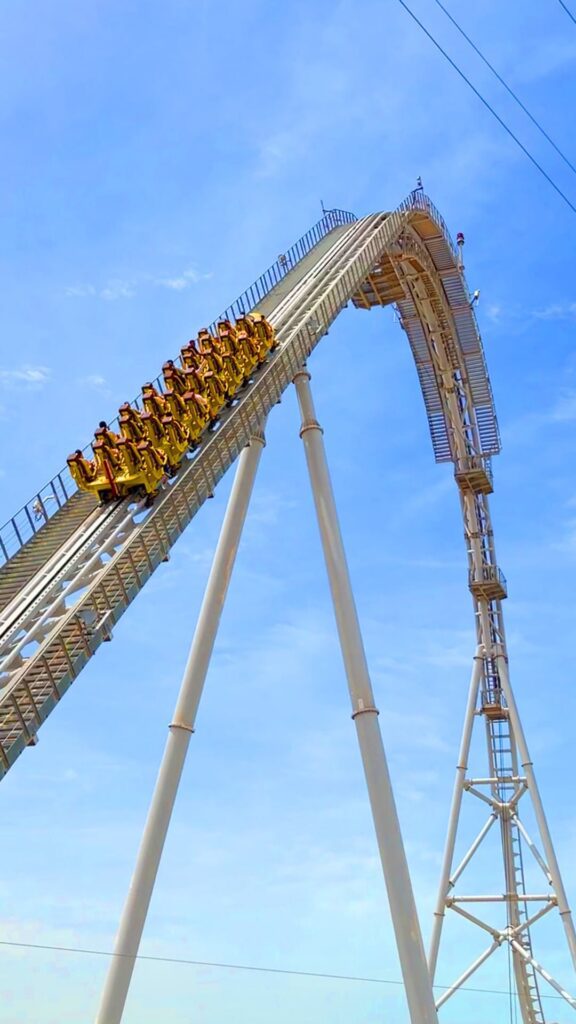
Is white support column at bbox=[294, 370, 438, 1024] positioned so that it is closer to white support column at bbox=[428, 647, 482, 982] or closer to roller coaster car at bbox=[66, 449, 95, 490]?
roller coaster car at bbox=[66, 449, 95, 490]

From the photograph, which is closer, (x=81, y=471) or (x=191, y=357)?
(x=81, y=471)

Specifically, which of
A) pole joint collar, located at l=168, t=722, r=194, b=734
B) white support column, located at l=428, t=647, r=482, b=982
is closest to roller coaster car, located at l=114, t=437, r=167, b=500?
pole joint collar, located at l=168, t=722, r=194, b=734

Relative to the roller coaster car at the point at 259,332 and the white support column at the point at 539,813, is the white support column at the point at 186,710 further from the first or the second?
the white support column at the point at 539,813

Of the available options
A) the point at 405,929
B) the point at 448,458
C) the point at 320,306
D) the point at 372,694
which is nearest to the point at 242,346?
the point at 320,306

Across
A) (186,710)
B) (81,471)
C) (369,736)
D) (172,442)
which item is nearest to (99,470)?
(81,471)

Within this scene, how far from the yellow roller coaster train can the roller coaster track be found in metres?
0.25

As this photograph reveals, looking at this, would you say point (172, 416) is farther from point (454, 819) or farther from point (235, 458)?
point (454, 819)

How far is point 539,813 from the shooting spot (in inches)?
1026

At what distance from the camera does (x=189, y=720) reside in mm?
15797

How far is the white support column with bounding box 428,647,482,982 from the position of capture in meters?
25.4

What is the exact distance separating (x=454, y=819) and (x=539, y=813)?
1.87m

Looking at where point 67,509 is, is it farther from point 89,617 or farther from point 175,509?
point 89,617

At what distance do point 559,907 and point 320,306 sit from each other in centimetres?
1417

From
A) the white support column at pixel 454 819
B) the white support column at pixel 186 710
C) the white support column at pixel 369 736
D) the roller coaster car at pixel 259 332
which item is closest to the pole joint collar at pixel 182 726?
the white support column at pixel 186 710
